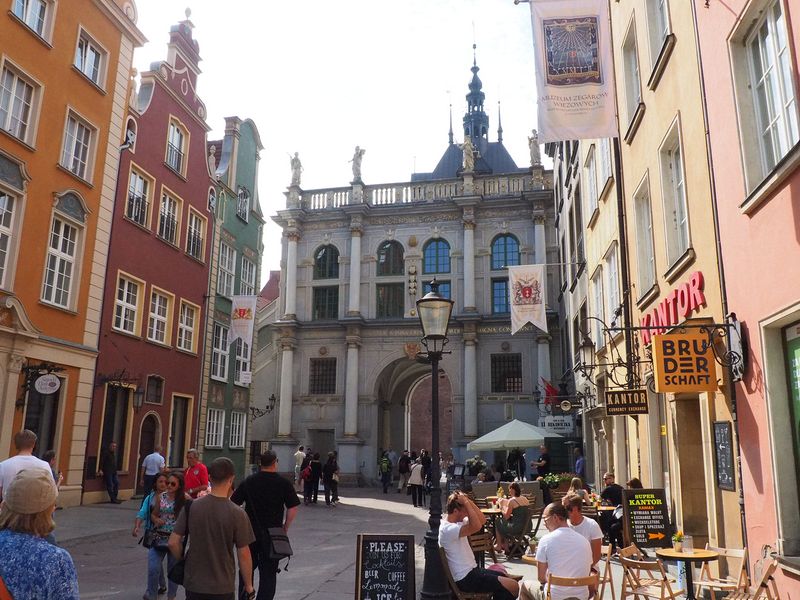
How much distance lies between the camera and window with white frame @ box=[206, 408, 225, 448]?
26.2m

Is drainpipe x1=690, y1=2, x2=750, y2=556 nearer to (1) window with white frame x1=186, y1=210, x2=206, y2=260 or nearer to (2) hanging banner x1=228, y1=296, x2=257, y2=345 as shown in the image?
(2) hanging banner x1=228, y1=296, x2=257, y2=345

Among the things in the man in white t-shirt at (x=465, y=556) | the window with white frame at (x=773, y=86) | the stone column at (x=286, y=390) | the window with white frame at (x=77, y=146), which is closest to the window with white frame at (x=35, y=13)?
the window with white frame at (x=77, y=146)

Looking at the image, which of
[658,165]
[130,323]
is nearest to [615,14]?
[658,165]

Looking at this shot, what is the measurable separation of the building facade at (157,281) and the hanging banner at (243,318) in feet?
4.55

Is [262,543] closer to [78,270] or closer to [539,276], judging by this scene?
[78,270]

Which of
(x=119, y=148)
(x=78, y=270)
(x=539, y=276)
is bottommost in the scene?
(x=78, y=270)

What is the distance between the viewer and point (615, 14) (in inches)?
571

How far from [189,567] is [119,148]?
1748cm

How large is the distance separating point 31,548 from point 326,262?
111 feet

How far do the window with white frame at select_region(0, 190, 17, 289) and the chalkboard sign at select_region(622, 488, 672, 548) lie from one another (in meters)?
13.8

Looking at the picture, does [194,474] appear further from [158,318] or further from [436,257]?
[436,257]

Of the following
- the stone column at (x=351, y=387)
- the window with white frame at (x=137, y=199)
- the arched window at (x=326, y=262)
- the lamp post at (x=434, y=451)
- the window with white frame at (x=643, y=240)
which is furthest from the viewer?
the arched window at (x=326, y=262)

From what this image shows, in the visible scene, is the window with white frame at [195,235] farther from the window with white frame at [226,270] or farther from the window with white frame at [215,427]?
the window with white frame at [215,427]

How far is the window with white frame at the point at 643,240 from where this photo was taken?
12711 mm
